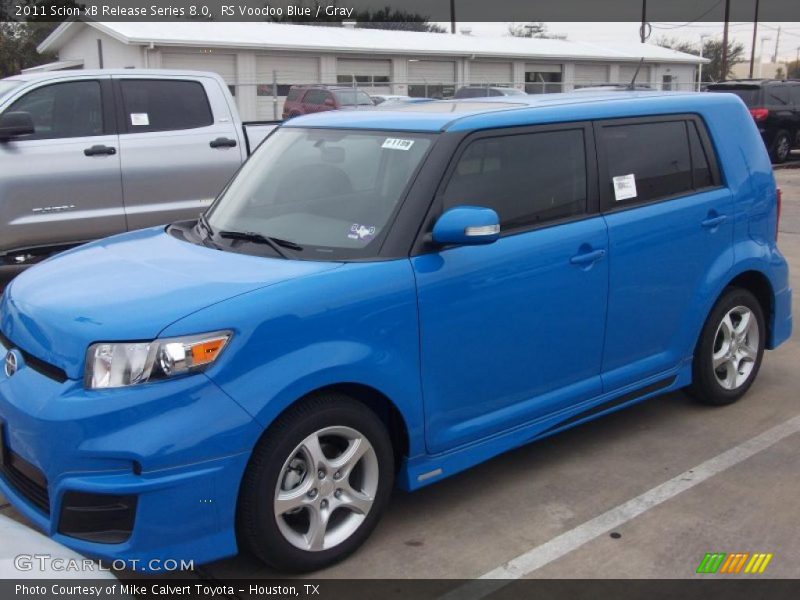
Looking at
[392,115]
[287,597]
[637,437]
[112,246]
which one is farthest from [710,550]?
[112,246]

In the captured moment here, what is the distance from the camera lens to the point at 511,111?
4.33 meters

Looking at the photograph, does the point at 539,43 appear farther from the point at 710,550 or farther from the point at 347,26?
the point at 710,550

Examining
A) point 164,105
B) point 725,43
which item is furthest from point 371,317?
point 725,43

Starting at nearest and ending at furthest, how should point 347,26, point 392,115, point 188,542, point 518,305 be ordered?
1. point 188,542
2. point 518,305
3. point 392,115
4. point 347,26

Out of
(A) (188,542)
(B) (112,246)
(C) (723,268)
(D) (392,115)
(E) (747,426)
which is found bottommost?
(E) (747,426)

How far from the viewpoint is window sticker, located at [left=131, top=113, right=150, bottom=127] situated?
8148 mm

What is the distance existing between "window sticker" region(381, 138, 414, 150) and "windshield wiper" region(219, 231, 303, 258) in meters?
0.67

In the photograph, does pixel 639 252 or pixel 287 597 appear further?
pixel 639 252

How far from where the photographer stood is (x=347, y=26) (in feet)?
141

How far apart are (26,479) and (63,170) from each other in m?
4.86

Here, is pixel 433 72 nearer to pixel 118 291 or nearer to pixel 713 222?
pixel 713 222

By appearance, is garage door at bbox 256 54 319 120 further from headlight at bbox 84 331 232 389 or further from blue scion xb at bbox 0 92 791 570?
headlight at bbox 84 331 232 389

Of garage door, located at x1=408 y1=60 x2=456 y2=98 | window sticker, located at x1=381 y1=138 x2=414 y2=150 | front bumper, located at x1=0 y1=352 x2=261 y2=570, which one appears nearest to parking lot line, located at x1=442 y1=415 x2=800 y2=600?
front bumper, located at x1=0 y1=352 x2=261 y2=570

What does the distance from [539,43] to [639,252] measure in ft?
137
